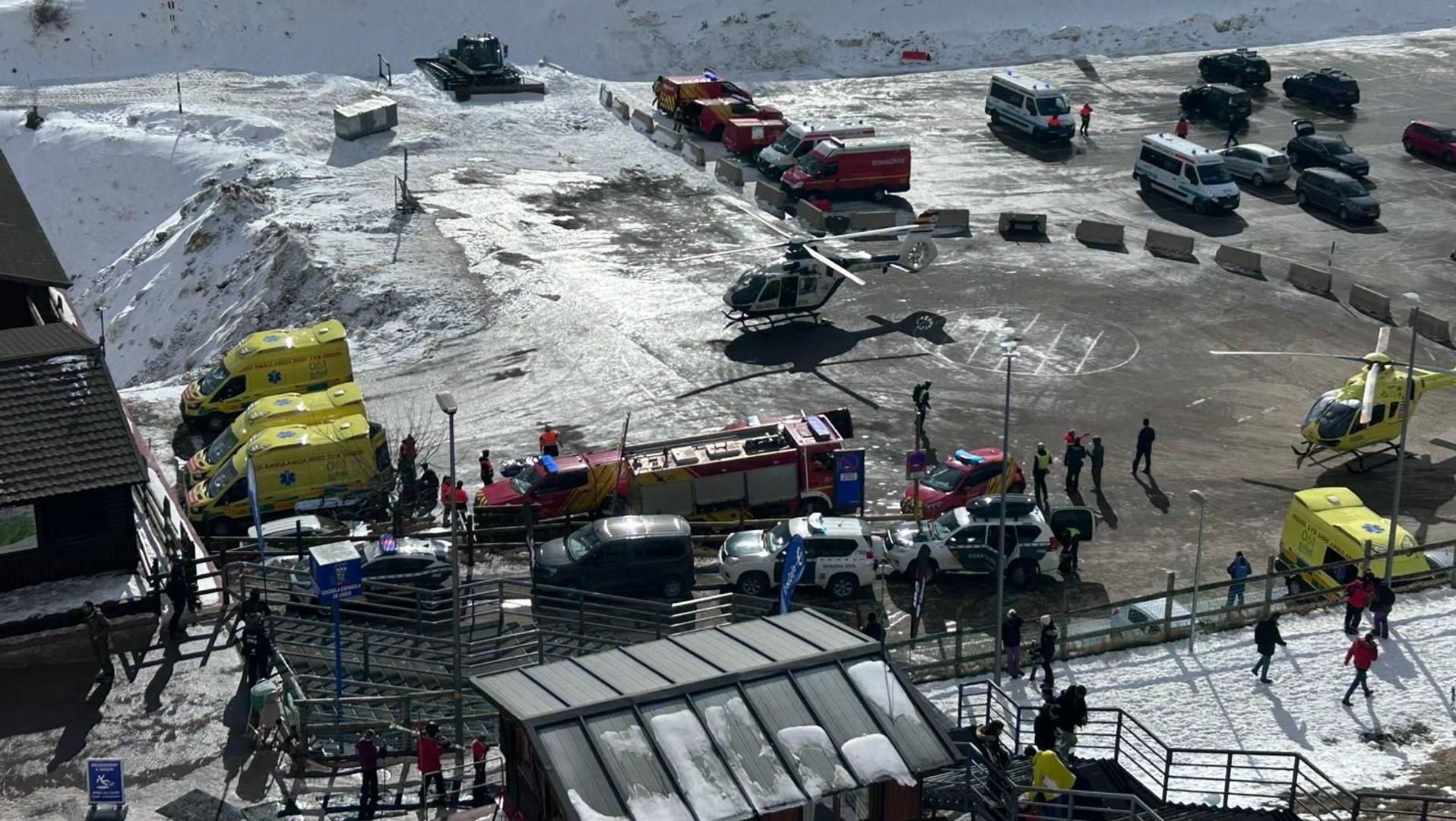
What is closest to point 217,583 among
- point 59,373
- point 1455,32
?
point 59,373

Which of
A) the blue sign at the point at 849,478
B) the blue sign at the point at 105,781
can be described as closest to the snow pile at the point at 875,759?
the blue sign at the point at 105,781

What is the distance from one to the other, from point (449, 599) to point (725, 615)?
4825 millimetres

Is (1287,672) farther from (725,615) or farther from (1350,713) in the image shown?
(725,615)

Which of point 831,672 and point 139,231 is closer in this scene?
point 831,672

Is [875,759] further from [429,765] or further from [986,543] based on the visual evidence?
[986,543]

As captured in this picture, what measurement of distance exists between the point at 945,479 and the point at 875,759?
54.4ft

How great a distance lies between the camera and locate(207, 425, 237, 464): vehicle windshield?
117 feet

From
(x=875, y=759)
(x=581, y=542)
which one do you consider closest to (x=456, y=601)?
(x=581, y=542)

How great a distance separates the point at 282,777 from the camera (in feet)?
76.7

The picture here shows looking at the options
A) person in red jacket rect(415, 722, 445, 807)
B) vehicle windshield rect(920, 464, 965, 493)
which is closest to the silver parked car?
vehicle windshield rect(920, 464, 965, 493)

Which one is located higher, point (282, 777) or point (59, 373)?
point (59, 373)

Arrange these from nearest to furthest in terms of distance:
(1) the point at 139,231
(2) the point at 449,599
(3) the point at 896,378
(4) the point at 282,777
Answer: (4) the point at 282,777 → (2) the point at 449,599 → (3) the point at 896,378 → (1) the point at 139,231

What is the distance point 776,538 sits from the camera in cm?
3142

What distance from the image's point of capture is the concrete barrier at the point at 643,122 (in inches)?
2314
